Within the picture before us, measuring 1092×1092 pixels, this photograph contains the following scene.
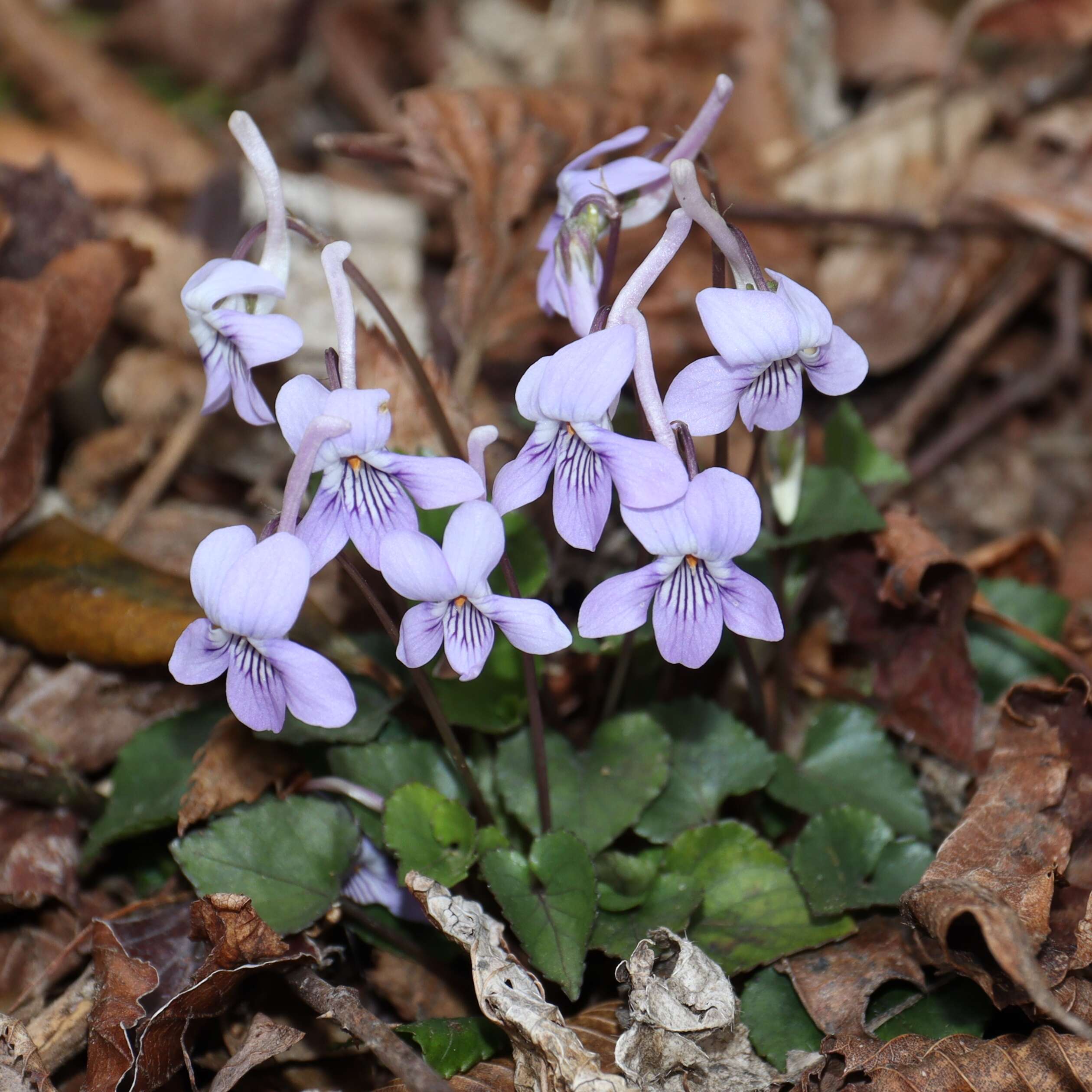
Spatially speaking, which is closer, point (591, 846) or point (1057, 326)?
point (591, 846)

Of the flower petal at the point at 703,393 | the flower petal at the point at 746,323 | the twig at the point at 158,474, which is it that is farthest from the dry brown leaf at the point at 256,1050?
the twig at the point at 158,474

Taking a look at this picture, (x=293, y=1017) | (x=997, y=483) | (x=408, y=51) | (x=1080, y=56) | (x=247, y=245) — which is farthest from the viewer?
(x=408, y=51)

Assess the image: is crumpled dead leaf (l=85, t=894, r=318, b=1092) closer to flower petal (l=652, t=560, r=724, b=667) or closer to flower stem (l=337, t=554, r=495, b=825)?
flower stem (l=337, t=554, r=495, b=825)

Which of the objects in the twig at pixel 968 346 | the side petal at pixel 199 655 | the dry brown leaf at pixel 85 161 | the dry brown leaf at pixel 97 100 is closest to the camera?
the side petal at pixel 199 655

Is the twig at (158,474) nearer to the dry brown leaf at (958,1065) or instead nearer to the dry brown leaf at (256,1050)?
the dry brown leaf at (256,1050)

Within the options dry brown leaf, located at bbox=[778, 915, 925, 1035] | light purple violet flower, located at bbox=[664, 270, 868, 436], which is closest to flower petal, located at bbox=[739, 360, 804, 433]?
light purple violet flower, located at bbox=[664, 270, 868, 436]

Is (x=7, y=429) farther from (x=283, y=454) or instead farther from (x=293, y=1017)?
(x=293, y=1017)

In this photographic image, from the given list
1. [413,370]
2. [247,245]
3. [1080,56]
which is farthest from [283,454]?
[1080,56]
